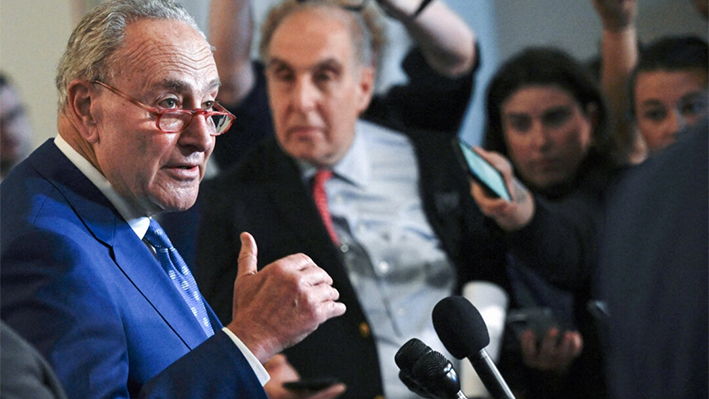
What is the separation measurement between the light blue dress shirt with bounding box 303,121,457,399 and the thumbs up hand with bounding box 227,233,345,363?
59 centimetres

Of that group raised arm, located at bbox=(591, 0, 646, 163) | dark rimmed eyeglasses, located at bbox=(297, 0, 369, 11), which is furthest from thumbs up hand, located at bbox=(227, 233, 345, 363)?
raised arm, located at bbox=(591, 0, 646, 163)

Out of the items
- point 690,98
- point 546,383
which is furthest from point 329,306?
point 690,98

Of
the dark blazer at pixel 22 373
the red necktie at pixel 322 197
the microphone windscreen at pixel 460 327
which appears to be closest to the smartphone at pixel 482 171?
the red necktie at pixel 322 197

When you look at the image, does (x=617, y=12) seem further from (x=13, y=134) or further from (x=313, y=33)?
(x=13, y=134)

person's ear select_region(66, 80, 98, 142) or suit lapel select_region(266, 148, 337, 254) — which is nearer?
person's ear select_region(66, 80, 98, 142)

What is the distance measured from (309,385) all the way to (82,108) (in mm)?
510

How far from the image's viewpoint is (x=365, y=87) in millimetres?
1710

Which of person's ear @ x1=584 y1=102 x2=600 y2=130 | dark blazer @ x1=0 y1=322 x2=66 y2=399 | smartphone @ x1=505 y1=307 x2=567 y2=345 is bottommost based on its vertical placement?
smartphone @ x1=505 y1=307 x2=567 y2=345

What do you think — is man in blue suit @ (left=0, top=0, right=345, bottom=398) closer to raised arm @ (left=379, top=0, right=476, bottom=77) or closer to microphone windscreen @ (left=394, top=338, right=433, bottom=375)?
microphone windscreen @ (left=394, top=338, right=433, bottom=375)

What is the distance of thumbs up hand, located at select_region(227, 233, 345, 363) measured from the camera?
82 centimetres

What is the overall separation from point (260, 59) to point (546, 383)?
811 millimetres

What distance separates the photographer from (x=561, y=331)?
1639mm

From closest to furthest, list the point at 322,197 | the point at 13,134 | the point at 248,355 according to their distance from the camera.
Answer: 1. the point at 248,355
2. the point at 322,197
3. the point at 13,134

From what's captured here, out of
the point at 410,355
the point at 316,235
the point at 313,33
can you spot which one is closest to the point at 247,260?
the point at 410,355
